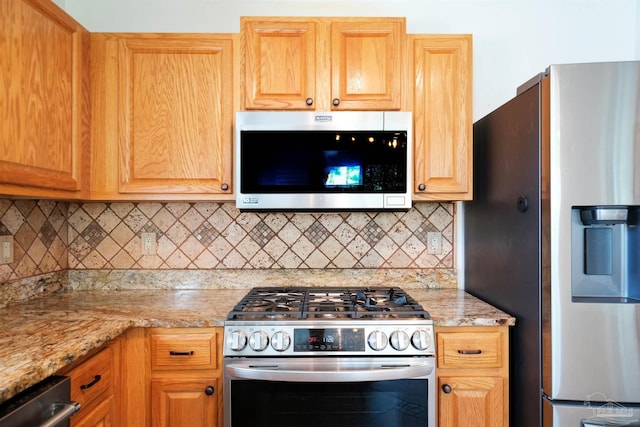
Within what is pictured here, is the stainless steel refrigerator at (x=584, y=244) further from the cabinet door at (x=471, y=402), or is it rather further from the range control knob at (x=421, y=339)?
the range control knob at (x=421, y=339)

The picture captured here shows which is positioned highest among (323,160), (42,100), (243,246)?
(42,100)

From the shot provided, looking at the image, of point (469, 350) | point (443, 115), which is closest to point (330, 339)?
point (469, 350)

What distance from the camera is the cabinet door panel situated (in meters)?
1.83

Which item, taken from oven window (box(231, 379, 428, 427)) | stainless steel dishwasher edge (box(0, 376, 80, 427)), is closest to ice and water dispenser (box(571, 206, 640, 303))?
oven window (box(231, 379, 428, 427))

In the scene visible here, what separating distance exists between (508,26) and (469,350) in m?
1.79

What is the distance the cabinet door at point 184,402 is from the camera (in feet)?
4.98

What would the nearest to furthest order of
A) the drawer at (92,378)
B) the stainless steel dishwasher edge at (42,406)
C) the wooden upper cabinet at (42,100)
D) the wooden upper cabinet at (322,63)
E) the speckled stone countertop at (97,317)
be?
1. the stainless steel dishwasher edge at (42,406)
2. the speckled stone countertop at (97,317)
3. the drawer at (92,378)
4. the wooden upper cabinet at (42,100)
5. the wooden upper cabinet at (322,63)

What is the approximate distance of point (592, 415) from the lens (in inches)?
53.4

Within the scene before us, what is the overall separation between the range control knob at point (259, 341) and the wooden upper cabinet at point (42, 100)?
1.01m

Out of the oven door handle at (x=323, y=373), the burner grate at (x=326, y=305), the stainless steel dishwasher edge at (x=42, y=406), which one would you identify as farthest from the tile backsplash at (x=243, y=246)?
the stainless steel dishwasher edge at (x=42, y=406)

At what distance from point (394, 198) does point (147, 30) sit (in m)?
1.65

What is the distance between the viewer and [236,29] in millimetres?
2184

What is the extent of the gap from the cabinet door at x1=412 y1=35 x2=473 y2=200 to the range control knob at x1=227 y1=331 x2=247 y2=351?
1.02 metres

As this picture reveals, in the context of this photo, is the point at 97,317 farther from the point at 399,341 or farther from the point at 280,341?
the point at 399,341
